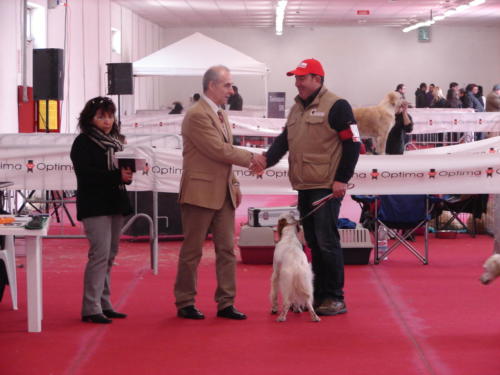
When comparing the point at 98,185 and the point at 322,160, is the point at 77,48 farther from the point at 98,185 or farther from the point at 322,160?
the point at 322,160

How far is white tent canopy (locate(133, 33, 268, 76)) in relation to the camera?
60.6 ft

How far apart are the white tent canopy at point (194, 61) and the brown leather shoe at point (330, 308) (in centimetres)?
1288

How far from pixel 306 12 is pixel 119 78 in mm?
12529

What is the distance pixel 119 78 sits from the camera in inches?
639

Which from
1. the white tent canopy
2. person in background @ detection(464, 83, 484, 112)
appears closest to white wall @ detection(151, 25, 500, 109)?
person in background @ detection(464, 83, 484, 112)

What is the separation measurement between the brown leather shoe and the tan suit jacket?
3.07 ft

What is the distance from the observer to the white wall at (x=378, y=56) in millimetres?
33688

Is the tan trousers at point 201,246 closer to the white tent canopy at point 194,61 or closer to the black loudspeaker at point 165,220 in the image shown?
the black loudspeaker at point 165,220

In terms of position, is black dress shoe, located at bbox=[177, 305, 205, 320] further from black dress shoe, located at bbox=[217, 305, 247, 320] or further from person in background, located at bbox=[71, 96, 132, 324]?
person in background, located at bbox=[71, 96, 132, 324]

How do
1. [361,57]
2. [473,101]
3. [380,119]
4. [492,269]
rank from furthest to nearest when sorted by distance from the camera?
[361,57]
[473,101]
[380,119]
[492,269]

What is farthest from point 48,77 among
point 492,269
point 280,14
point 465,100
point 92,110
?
point 280,14

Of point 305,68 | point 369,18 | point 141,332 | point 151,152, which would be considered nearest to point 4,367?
point 141,332

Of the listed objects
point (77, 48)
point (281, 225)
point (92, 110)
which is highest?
point (77, 48)

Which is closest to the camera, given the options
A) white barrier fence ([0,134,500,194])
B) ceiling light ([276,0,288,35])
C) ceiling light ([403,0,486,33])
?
white barrier fence ([0,134,500,194])
